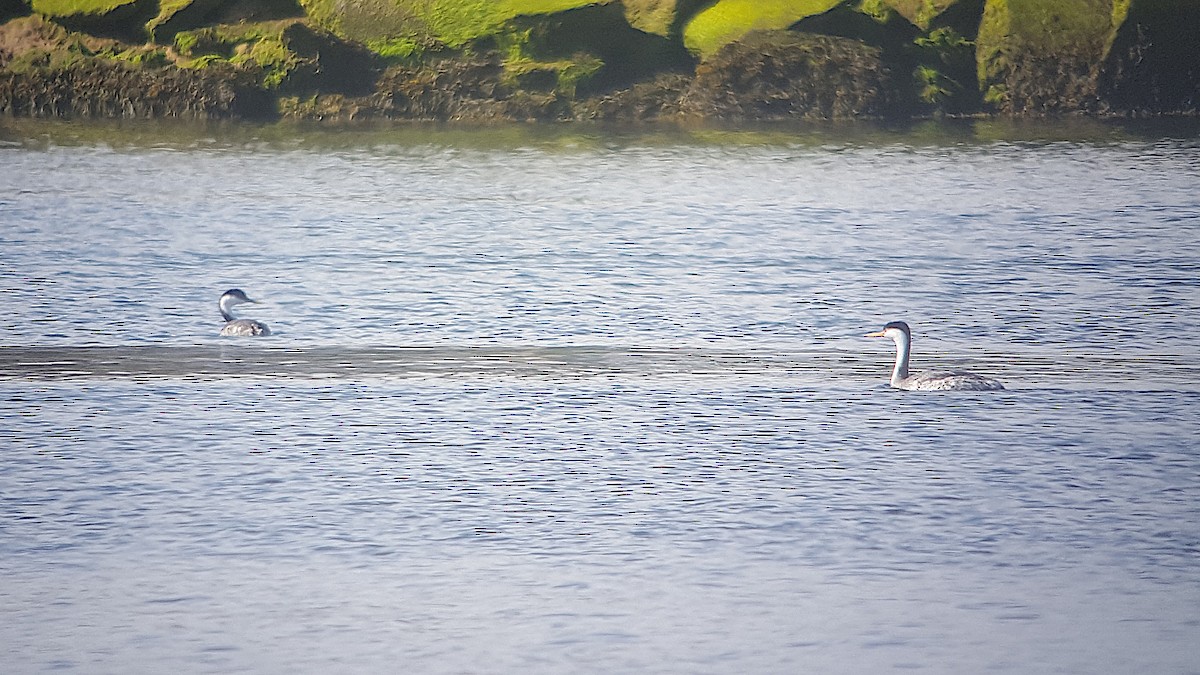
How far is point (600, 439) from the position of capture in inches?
394

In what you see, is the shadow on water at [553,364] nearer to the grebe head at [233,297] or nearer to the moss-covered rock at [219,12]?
the grebe head at [233,297]

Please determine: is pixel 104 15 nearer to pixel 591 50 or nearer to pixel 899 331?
pixel 591 50

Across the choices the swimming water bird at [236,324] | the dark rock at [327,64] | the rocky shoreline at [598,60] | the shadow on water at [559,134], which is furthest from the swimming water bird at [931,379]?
the dark rock at [327,64]

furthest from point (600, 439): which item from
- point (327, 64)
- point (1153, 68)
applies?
Answer: point (1153, 68)

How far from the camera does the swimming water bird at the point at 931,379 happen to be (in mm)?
11055

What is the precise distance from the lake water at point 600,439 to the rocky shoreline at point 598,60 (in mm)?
13540

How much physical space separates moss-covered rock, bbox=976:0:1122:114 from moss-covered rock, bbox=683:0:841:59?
9.39ft

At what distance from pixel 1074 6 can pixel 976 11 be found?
1.64 m

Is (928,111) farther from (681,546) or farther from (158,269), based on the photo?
(681,546)

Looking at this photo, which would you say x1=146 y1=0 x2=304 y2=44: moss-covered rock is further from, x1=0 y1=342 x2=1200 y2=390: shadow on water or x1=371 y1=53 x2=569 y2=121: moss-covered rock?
x1=0 y1=342 x2=1200 y2=390: shadow on water

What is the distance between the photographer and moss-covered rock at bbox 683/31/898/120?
1318 inches

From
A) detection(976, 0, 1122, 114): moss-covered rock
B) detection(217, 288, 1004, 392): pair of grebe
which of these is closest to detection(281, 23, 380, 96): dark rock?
detection(976, 0, 1122, 114): moss-covered rock

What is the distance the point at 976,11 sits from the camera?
34.5m

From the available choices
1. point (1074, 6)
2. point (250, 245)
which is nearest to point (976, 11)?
point (1074, 6)
